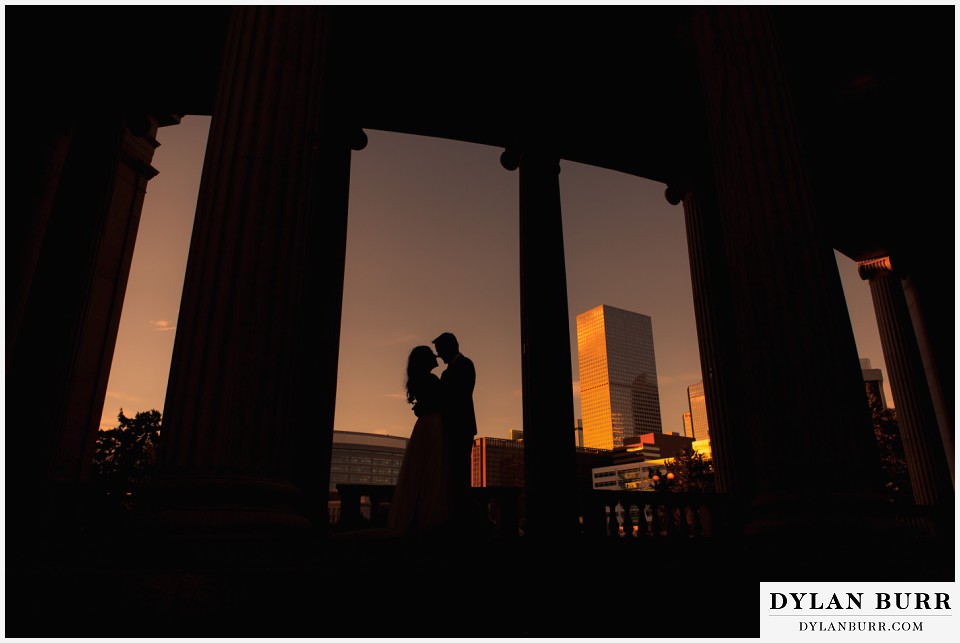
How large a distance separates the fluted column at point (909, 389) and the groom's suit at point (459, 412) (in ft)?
94.4

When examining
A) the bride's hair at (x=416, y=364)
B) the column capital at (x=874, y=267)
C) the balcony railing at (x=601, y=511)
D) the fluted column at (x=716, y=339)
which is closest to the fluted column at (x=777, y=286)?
the balcony railing at (x=601, y=511)

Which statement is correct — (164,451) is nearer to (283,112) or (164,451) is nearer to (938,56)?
(283,112)

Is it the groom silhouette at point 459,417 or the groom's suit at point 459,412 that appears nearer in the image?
the groom silhouette at point 459,417

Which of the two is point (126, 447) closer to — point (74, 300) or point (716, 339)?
point (74, 300)

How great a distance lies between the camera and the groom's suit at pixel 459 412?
12883 millimetres

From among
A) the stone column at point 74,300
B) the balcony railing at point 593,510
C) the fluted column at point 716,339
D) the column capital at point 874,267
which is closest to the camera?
the balcony railing at point 593,510

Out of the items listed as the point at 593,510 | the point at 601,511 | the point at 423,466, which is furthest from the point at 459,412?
the point at 601,511

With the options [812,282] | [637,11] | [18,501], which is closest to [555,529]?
[812,282]

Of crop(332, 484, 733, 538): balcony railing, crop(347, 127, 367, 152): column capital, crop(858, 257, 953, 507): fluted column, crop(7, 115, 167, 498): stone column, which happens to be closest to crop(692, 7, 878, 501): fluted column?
crop(332, 484, 733, 538): balcony railing

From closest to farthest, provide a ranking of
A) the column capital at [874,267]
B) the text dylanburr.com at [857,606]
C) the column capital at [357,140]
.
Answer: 1. the text dylanburr.com at [857,606]
2. the column capital at [357,140]
3. the column capital at [874,267]

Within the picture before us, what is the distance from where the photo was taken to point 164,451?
8.77m

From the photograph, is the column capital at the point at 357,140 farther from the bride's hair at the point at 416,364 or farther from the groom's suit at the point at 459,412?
the groom's suit at the point at 459,412

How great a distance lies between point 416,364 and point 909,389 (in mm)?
32151

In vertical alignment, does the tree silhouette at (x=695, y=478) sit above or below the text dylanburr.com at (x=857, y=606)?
above
